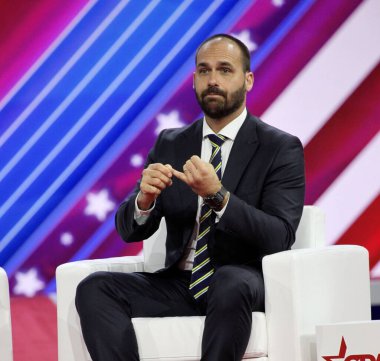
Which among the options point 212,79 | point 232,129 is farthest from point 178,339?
point 212,79

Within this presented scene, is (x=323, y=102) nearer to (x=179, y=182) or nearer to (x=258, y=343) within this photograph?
(x=179, y=182)

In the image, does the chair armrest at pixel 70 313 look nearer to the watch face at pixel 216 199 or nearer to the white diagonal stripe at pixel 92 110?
the watch face at pixel 216 199

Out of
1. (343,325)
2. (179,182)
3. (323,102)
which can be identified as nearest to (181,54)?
(323,102)

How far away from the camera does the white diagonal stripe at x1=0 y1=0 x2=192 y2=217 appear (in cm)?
511

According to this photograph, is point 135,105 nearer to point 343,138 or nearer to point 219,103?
point 343,138

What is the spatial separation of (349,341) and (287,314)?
9.1 inches

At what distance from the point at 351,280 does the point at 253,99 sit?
2.57m

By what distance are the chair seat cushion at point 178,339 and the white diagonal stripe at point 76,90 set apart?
2.66m

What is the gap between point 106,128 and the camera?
518 centimetres

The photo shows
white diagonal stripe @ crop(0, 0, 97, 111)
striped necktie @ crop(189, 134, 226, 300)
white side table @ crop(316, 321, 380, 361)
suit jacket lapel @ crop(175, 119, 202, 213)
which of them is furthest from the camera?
white diagonal stripe @ crop(0, 0, 97, 111)

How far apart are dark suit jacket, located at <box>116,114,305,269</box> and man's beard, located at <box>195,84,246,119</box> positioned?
0.08 meters

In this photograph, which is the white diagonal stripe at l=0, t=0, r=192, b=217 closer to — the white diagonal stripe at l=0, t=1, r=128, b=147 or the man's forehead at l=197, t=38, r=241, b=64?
the white diagonal stripe at l=0, t=1, r=128, b=147

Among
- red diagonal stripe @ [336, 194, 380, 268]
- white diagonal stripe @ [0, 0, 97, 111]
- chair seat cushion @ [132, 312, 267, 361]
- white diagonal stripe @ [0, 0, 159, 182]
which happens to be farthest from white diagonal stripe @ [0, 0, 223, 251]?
chair seat cushion @ [132, 312, 267, 361]

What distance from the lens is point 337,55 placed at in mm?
5227
